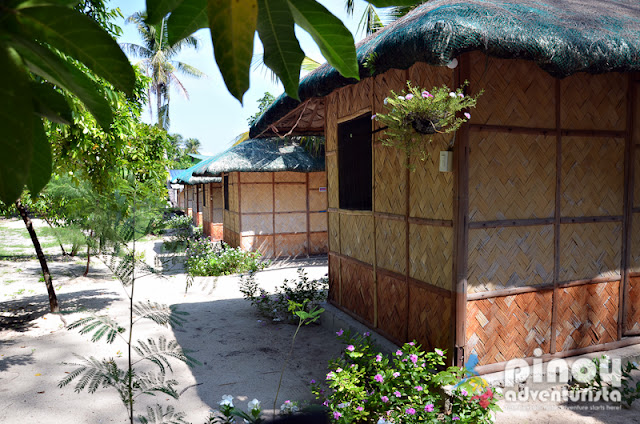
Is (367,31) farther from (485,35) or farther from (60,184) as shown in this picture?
(485,35)

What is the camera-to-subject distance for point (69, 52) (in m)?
0.49

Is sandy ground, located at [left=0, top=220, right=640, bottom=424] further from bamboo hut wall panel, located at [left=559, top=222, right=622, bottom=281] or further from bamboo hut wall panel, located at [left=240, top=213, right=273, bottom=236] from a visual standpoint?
bamboo hut wall panel, located at [left=240, top=213, right=273, bottom=236]

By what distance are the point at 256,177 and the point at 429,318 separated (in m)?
8.85

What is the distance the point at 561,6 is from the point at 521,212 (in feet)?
6.31

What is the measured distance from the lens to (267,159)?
1159 cm

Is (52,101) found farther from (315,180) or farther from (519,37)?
(315,180)

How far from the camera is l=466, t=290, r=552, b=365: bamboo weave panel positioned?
3660 millimetres

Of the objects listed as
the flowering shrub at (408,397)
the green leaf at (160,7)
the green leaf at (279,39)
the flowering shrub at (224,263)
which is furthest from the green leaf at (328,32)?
the flowering shrub at (224,263)

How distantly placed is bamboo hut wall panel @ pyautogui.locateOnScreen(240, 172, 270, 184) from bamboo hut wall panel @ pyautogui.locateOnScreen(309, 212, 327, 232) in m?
1.62

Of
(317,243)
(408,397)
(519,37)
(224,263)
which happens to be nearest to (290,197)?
(317,243)

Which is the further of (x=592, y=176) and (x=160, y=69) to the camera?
(x=160, y=69)

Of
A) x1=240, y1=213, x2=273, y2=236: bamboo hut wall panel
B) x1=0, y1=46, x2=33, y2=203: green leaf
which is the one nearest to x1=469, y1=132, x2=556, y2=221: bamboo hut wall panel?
x1=0, y1=46, x2=33, y2=203: green leaf

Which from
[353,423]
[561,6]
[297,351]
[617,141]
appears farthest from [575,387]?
[561,6]

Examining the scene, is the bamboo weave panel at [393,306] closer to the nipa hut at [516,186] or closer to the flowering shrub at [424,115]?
the nipa hut at [516,186]
